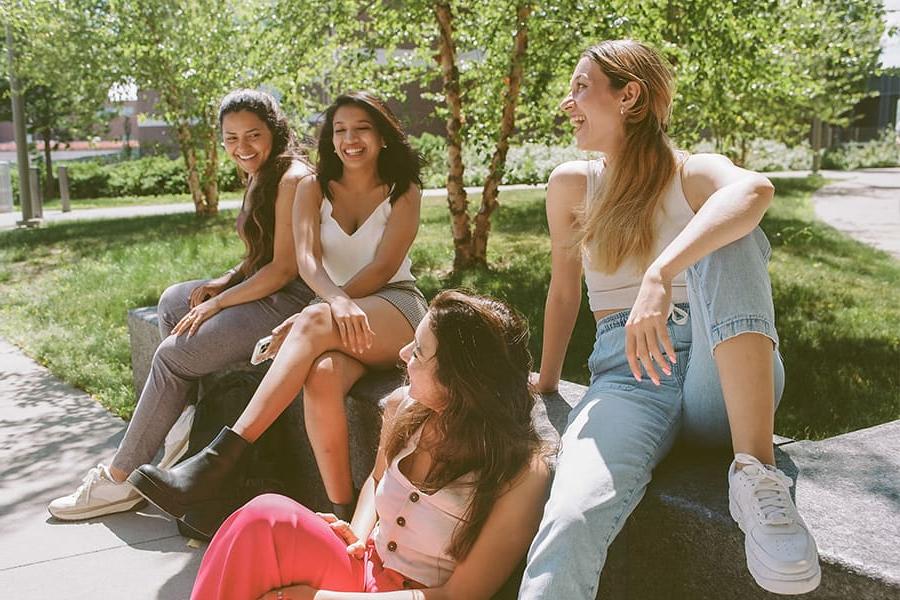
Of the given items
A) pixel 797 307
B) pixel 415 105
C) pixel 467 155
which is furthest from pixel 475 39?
pixel 415 105

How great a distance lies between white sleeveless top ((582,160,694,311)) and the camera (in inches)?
107

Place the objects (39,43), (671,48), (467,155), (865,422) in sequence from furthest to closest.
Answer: (467,155) < (39,43) < (671,48) < (865,422)

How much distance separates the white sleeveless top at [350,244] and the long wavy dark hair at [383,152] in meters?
0.10

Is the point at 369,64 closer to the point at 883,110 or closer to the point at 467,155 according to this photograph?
the point at 467,155

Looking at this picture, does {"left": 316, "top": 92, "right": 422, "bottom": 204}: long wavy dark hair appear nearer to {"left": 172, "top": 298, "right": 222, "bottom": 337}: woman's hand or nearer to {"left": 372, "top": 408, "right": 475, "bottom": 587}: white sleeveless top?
{"left": 172, "top": 298, "right": 222, "bottom": 337}: woman's hand

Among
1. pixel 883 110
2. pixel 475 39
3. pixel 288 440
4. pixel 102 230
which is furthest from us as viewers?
pixel 883 110

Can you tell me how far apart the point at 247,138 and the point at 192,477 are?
1812 millimetres

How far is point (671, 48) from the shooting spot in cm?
722

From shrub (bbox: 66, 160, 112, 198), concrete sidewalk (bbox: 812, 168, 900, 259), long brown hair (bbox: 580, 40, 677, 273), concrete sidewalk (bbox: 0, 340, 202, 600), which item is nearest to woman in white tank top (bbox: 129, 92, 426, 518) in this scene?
concrete sidewalk (bbox: 0, 340, 202, 600)

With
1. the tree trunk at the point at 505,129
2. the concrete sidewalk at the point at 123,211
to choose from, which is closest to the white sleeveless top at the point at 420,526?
the tree trunk at the point at 505,129

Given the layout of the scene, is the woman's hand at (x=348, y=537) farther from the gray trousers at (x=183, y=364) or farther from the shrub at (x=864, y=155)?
the shrub at (x=864, y=155)

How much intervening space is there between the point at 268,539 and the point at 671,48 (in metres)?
6.00

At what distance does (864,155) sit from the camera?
39.8 m

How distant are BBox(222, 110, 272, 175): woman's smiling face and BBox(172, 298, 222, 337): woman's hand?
0.74 m
